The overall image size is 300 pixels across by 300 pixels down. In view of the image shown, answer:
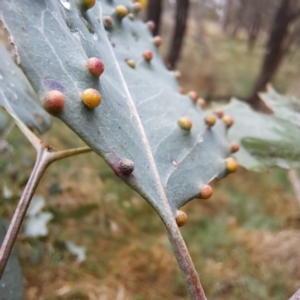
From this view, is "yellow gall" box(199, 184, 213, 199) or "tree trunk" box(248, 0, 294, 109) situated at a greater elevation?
"yellow gall" box(199, 184, 213, 199)

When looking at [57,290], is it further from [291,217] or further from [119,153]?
[291,217]

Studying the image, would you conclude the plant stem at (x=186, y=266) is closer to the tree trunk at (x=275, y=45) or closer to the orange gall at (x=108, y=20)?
the orange gall at (x=108, y=20)

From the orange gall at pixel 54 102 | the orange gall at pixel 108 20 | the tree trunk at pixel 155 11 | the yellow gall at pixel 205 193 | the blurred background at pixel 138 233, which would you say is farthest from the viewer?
the tree trunk at pixel 155 11

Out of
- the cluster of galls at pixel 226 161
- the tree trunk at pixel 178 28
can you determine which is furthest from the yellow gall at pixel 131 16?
the tree trunk at pixel 178 28

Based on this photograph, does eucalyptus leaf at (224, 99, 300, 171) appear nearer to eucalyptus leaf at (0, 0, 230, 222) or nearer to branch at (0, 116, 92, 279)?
eucalyptus leaf at (0, 0, 230, 222)

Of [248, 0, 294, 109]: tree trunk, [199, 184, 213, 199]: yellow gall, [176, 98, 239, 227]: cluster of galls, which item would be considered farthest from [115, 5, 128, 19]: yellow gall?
[248, 0, 294, 109]: tree trunk
